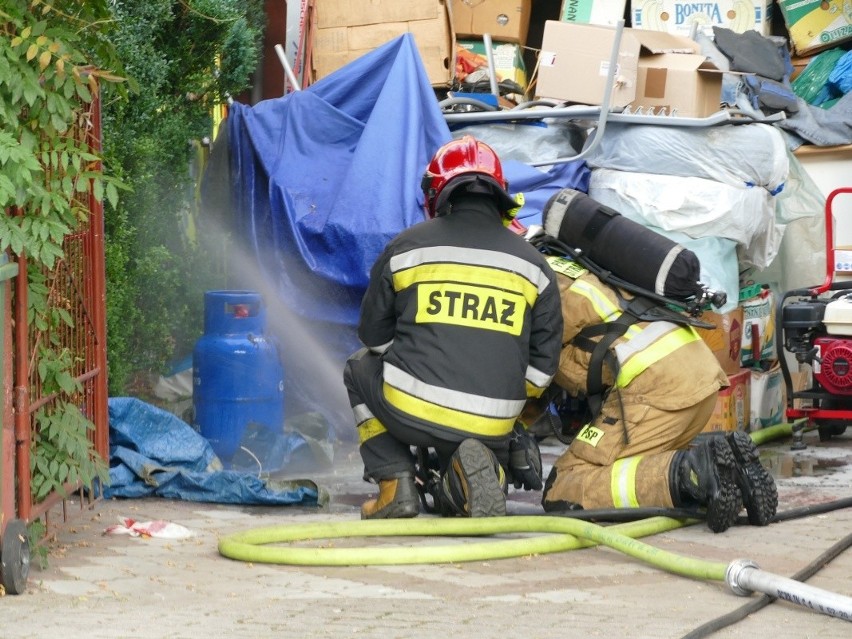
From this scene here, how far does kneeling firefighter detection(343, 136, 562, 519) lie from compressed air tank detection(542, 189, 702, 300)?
33 centimetres

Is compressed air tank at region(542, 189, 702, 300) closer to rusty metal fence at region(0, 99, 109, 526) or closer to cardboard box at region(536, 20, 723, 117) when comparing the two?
rusty metal fence at region(0, 99, 109, 526)

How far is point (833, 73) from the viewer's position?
32.4 ft

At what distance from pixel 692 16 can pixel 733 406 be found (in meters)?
4.23

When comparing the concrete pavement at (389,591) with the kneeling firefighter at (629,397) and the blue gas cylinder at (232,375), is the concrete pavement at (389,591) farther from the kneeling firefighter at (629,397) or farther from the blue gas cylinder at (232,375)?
the blue gas cylinder at (232,375)

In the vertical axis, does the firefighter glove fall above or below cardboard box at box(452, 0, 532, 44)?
below

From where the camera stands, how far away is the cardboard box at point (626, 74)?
26.3 feet

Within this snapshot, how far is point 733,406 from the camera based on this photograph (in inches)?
283

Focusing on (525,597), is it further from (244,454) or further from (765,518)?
(244,454)

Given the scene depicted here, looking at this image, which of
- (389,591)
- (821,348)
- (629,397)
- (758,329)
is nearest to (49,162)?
(389,591)

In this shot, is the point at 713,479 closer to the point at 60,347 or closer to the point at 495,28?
the point at 60,347

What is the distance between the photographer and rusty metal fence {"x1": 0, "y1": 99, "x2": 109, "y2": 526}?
4.17 metres

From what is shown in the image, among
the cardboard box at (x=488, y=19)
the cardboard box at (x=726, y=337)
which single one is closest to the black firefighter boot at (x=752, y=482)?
the cardboard box at (x=726, y=337)

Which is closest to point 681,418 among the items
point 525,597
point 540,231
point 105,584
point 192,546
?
point 540,231

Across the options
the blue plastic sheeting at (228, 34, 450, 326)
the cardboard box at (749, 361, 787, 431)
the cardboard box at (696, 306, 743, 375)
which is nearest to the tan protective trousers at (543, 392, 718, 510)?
the cardboard box at (696, 306, 743, 375)
